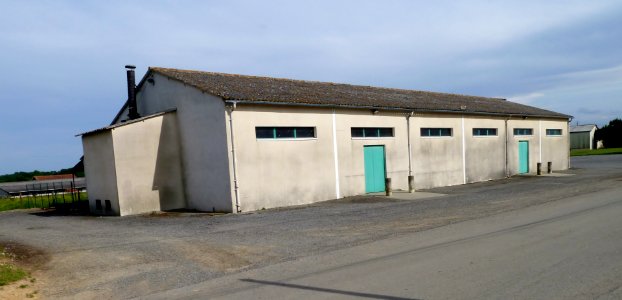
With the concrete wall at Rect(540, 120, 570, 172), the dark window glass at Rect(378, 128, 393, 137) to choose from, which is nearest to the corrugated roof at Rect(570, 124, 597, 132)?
the concrete wall at Rect(540, 120, 570, 172)


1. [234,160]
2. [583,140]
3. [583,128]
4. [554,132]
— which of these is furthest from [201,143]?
[583,128]

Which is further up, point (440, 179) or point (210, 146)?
point (210, 146)

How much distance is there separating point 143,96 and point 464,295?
57.6ft

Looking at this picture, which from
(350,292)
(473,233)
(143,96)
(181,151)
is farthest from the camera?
(143,96)

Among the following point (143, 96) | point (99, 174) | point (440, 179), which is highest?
point (143, 96)

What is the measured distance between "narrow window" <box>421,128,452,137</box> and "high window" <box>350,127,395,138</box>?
7.89ft

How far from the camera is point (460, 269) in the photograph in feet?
19.3

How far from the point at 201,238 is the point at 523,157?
76.5 ft

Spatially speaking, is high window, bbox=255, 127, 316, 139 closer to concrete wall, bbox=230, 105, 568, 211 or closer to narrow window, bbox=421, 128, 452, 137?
concrete wall, bbox=230, 105, 568, 211

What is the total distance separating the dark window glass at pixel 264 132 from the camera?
14.9m

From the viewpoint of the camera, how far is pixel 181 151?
1669 centimetres

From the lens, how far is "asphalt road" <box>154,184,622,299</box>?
4.98 m

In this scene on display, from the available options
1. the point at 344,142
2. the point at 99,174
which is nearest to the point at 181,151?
the point at 99,174

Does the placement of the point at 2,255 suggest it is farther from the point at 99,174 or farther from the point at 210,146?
the point at 99,174
